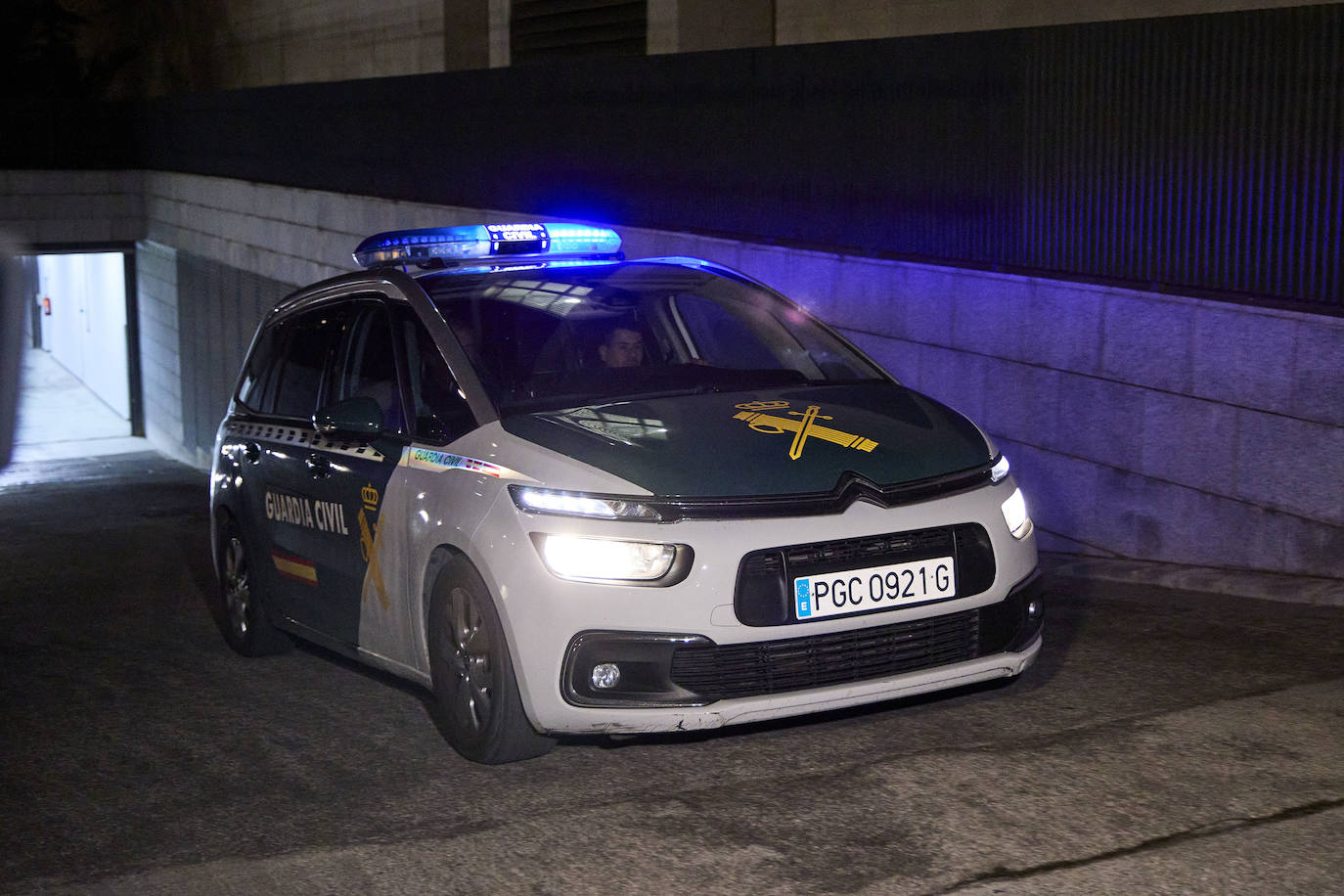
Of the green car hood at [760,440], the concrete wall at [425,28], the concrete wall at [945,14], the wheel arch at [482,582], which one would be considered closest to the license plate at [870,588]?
the green car hood at [760,440]

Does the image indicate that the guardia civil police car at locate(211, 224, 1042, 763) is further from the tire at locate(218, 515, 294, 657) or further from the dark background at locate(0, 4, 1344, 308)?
the dark background at locate(0, 4, 1344, 308)

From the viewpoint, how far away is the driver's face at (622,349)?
20.1ft

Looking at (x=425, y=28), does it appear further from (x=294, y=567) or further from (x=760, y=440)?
(x=760, y=440)

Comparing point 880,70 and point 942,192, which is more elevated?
point 880,70

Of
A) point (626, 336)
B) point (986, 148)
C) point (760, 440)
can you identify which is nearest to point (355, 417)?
point (626, 336)

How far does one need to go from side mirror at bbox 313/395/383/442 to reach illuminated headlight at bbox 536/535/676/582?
118cm

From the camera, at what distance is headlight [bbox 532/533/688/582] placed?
15.7 ft

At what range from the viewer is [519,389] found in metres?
5.66

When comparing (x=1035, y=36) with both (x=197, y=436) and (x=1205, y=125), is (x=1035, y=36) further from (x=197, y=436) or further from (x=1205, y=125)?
(x=197, y=436)

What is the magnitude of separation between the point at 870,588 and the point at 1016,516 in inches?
27.8

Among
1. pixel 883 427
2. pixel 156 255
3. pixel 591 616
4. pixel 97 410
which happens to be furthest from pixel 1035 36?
pixel 97 410

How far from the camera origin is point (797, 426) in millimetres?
5328

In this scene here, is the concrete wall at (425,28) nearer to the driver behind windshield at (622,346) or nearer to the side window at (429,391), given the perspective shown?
the driver behind windshield at (622,346)

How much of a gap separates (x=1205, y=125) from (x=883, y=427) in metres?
3.38
